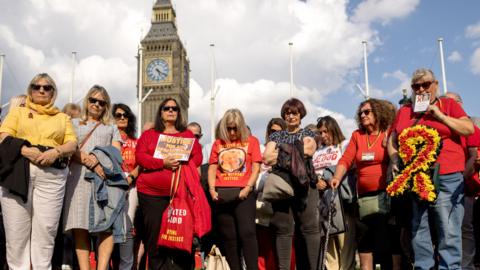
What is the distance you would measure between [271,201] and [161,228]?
102cm

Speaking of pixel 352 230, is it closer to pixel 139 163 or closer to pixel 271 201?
pixel 271 201

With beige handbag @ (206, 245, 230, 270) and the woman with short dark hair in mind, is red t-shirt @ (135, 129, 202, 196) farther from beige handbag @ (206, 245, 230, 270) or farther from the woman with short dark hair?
the woman with short dark hair

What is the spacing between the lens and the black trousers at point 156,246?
13.8 ft

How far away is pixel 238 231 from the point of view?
4.23 m

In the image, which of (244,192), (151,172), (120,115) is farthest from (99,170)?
(244,192)

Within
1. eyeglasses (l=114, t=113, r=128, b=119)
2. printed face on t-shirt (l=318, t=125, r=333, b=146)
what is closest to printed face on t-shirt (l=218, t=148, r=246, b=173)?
printed face on t-shirt (l=318, t=125, r=333, b=146)

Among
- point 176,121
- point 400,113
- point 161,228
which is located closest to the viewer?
point 400,113

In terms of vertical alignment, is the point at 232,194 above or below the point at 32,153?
below

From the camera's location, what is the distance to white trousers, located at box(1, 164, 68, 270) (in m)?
3.58

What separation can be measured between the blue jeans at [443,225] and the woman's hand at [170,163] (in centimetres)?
208

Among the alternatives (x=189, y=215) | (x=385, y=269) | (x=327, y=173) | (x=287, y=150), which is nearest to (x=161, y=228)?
(x=189, y=215)

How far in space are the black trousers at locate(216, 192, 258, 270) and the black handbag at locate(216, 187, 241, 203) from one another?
4 centimetres

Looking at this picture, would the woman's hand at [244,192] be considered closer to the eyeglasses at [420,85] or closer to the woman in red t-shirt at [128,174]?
the woman in red t-shirt at [128,174]

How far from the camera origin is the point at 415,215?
343cm
